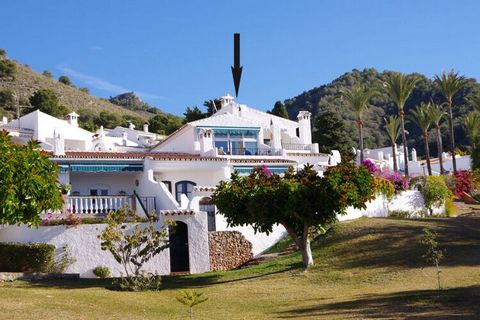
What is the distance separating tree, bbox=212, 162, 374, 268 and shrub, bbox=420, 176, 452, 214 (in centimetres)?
1775

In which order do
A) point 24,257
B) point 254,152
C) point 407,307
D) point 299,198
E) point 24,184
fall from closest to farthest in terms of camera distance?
point 407,307 → point 24,184 → point 299,198 → point 24,257 → point 254,152

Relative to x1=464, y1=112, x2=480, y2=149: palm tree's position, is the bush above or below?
below

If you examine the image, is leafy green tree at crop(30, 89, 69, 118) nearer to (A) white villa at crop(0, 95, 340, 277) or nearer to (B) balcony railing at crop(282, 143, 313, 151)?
(A) white villa at crop(0, 95, 340, 277)

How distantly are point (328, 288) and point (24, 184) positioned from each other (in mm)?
11182

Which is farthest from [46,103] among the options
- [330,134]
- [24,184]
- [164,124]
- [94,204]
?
[24,184]

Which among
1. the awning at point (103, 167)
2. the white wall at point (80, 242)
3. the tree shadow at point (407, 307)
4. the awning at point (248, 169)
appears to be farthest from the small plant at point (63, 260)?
the awning at point (248, 169)

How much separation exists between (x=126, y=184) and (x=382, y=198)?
1560 centimetres

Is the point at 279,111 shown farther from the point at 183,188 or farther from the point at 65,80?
the point at 65,80

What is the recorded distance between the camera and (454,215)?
135 ft

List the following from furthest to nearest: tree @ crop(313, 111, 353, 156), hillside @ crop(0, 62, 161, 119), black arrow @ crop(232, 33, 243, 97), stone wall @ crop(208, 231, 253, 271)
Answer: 1. hillside @ crop(0, 62, 161, 119)
2. tree @ crop(313, 111, 353, 156)
3. stone wall @ crop(208, 231, 253, 271)
4. black arrow @ crop(232, 33, 243, 97)

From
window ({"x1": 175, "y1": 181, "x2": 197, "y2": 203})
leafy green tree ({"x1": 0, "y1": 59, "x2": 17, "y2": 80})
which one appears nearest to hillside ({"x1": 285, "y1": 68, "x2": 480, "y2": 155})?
leafy green tree ({"x1": 0, "y1": 59, "x2": 17, "y2": 80})

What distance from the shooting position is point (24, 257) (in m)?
25.6

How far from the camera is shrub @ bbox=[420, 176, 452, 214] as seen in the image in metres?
40.6

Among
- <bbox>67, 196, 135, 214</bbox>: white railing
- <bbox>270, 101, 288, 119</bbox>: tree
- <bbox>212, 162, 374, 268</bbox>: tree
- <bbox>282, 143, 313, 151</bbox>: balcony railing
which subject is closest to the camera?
<bbox>212, 162, 374, 268</bbox>: tree
